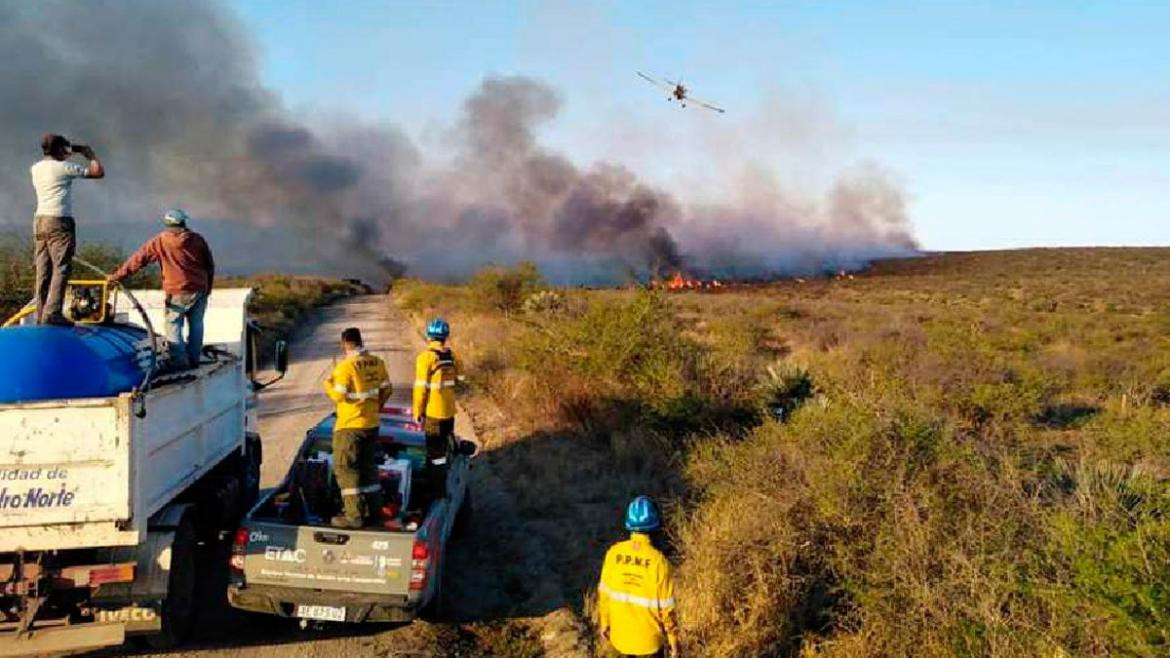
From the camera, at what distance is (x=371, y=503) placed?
22.9 feet

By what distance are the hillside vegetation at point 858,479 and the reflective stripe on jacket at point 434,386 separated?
204 centimetres

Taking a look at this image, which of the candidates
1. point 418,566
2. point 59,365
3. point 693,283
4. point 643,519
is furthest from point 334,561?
point 693,283

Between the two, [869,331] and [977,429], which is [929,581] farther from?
[869,331]

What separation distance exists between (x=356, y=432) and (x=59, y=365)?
2.16 metres

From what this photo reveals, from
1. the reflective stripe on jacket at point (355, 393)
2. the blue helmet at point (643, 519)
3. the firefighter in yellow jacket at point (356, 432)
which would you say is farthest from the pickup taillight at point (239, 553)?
the blue helmet at point (643, 519)

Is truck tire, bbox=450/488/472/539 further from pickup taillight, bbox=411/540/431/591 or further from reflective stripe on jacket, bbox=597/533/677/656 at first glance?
reflective stripe on jacket, bbox=597/533/677/656

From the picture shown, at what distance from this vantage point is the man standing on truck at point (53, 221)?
701 centimetres

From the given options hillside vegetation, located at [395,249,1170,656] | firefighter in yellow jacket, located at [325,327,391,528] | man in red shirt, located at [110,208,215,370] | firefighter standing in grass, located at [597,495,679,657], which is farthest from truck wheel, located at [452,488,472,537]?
firefighter standing in grass, located at [597,495,679,657]

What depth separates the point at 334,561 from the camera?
6371 mm

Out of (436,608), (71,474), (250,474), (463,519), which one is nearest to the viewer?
(71,474)

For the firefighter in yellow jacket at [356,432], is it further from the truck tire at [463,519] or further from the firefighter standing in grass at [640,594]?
the firefighter standing in grass at [640,594]

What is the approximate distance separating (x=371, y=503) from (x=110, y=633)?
198 centimetres

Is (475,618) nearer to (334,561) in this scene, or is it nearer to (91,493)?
(334,561)

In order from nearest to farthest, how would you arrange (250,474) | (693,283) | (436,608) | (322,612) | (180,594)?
1. (322,612)
2. (180,594)
3. (436,608)
4. (250,474)
5. (693,283)
